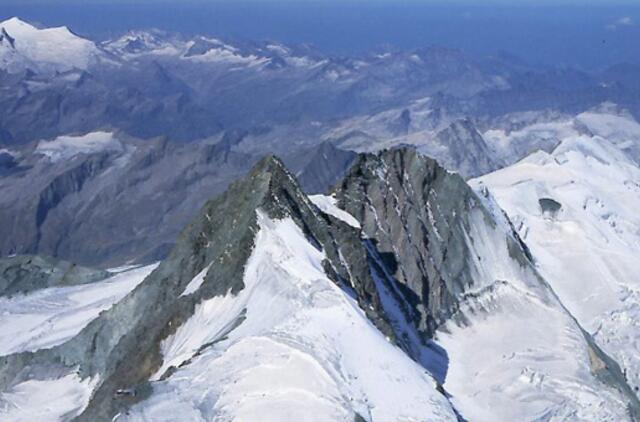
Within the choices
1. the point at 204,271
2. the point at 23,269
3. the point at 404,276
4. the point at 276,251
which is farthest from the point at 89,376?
the point at 23,269

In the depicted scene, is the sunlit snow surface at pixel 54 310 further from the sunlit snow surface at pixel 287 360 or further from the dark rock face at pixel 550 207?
the dark rock face at pixel 550 207

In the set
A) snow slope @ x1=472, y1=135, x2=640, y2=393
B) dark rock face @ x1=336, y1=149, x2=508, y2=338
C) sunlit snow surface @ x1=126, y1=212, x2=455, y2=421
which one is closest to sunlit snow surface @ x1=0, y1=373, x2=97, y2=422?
sunlit snow surface @ x1=126, y1=212, x2=455, y2=421

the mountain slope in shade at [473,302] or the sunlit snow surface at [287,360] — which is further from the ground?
the sunlit snow surface at [287,360]

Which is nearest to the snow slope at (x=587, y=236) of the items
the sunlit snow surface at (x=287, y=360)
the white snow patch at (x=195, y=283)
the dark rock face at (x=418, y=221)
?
the dark rock face at (x=418, y=221)

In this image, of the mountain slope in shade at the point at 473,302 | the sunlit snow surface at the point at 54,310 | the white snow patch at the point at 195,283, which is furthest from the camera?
the sunlit snow surface at the point at 54,310

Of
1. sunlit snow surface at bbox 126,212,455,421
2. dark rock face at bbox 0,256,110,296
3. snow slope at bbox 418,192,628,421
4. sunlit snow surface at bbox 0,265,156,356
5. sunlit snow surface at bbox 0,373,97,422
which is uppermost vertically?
sunlit snow surface at bbox 126,212,455,421

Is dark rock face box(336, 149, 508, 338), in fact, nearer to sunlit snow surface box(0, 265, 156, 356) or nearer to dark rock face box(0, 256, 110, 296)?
sunlit snow surface box(0, 265, 156, 356)

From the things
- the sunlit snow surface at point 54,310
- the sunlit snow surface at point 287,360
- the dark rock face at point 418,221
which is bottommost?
the sunlit snow surface at point 54,310
